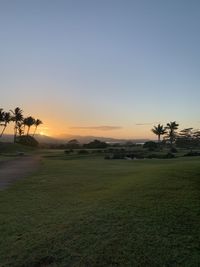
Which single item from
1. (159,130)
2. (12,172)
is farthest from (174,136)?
Result: (12,172)

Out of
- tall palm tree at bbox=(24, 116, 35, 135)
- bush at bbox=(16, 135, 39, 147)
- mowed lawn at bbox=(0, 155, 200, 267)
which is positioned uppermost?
tall palm tree at bbox=(24, 116, 35, 135)

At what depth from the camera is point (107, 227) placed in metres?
6.71

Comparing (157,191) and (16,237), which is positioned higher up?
(157,191)

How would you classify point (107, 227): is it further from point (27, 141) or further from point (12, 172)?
point (27, 141)

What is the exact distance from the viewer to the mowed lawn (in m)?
5.43

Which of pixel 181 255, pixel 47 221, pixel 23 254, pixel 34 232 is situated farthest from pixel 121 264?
pixel 47 221

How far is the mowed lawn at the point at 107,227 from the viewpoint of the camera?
543cm

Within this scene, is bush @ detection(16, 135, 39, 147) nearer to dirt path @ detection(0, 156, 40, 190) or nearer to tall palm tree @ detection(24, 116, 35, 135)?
tall palm tree @ detection(24, 116, 35, 135)

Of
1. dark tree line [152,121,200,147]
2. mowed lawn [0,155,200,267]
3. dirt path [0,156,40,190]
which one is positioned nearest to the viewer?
mowed lawn [0,155,200,267]

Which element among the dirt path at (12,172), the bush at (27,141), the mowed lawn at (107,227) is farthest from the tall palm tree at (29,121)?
the mowed lawn at (107,227)

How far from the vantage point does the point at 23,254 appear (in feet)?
18.8

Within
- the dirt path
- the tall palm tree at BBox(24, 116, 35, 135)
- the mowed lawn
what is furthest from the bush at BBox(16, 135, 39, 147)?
the mowed lawn

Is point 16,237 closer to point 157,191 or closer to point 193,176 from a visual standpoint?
point 157,191

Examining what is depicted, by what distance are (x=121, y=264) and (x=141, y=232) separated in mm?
1257
